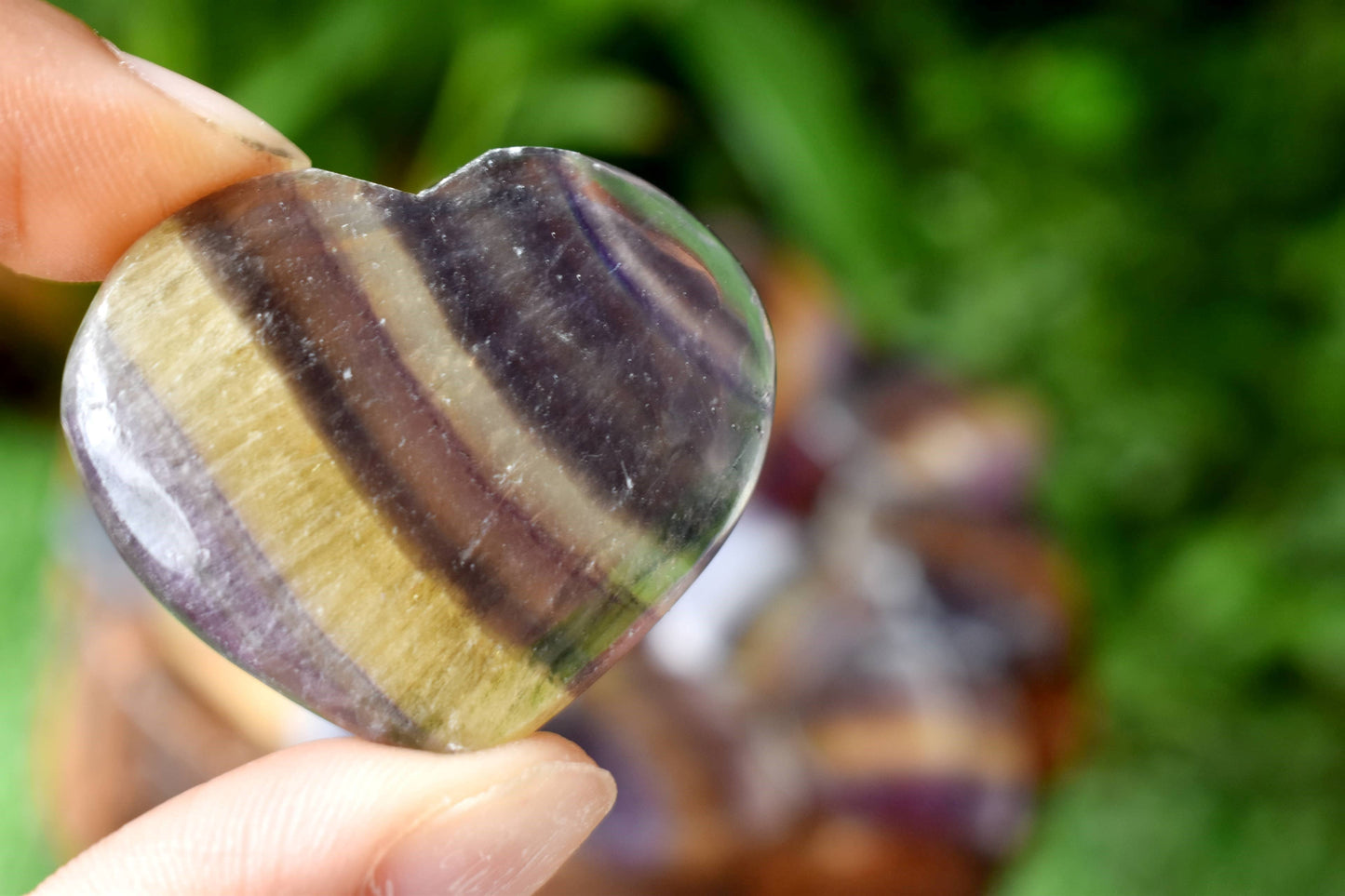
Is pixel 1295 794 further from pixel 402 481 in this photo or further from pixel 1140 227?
pixel 402 481

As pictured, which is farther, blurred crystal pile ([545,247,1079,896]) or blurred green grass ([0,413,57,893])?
blurred green grass ([0,413,57,893])

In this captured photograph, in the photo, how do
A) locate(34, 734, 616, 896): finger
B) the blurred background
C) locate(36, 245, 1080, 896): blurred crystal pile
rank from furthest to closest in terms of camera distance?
the blurred background → locate(36, 245, 1080, 896): blurred crystal pile → locate(34, 734, 616, 896): finger

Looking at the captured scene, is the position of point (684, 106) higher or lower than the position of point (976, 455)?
higher

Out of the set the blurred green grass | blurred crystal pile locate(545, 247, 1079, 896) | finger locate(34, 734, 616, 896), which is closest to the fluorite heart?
finger locate(34, 734, 616, 896)

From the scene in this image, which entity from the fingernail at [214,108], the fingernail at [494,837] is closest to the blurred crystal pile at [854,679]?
the fingernail at [494,837]

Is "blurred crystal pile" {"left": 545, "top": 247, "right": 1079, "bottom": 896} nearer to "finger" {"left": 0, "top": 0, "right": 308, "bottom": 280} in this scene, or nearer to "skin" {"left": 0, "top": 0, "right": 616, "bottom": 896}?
"skin" {"left": 0, "top": 0, "right": 616, "bottom": 896}

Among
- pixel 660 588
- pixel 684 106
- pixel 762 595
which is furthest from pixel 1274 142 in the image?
pixel 660 588

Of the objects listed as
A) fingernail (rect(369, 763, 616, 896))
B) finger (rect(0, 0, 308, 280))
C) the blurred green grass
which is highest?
finger (rect(0, 0, 308, 280))

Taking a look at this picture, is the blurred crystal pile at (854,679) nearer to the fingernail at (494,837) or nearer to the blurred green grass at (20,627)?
the fingernail at (494,837)
